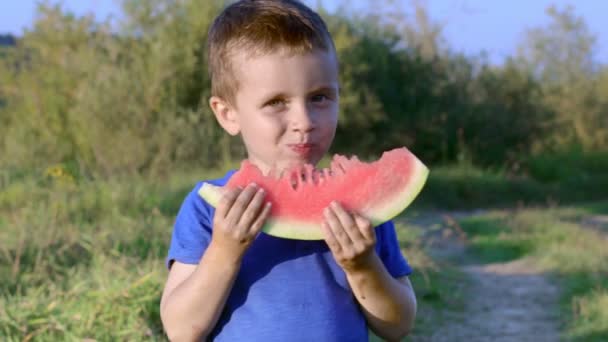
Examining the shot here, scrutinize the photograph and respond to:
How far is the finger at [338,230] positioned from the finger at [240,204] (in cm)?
16

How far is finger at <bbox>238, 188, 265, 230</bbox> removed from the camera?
1.59 metres

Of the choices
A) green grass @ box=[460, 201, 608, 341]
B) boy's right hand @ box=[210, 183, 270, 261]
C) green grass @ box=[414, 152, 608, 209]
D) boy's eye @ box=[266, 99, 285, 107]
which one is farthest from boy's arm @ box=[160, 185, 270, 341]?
green grass @ box=[414, 152, 608, 209]

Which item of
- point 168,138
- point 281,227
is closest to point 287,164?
point 281,227

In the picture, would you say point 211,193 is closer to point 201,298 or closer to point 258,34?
point 201,298

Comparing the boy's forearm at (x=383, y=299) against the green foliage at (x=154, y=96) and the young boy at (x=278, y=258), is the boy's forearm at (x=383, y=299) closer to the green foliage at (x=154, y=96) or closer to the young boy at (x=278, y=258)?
the young boy at (x=278, y=258)

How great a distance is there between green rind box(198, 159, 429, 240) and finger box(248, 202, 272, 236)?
0.07 metres

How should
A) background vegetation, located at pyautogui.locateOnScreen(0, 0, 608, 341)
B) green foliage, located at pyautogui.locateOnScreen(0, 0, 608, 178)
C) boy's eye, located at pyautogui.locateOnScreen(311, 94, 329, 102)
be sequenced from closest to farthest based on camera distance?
boy's eye, located at pyautogui.locateOnScreen(311, 94, 329, 102) < background vegetation, located at pyautogui.locateOnScreen(0, 0, 608, 341) < green foliage, located at pyautogui.locateOnScreen(0, 0, 608, 178)

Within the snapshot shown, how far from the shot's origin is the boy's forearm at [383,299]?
67.0 inches

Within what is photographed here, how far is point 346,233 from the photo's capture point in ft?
5.22

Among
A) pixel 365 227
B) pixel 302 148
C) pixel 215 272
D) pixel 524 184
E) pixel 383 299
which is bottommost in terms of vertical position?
pixel 524 184

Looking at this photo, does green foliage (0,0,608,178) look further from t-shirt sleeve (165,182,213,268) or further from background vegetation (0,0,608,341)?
t-shirt sleeve (165,182,213,268)

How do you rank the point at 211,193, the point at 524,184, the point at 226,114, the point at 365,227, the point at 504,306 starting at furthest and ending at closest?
1. the point at 524,184
2. the point at 504,306
3. the point at 226,114
4. the point at 211,193
5. the point at 365,227

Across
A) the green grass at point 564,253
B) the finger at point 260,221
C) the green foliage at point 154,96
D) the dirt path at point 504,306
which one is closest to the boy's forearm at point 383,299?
the finger at point 260,221

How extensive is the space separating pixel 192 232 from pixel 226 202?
0.90ft
